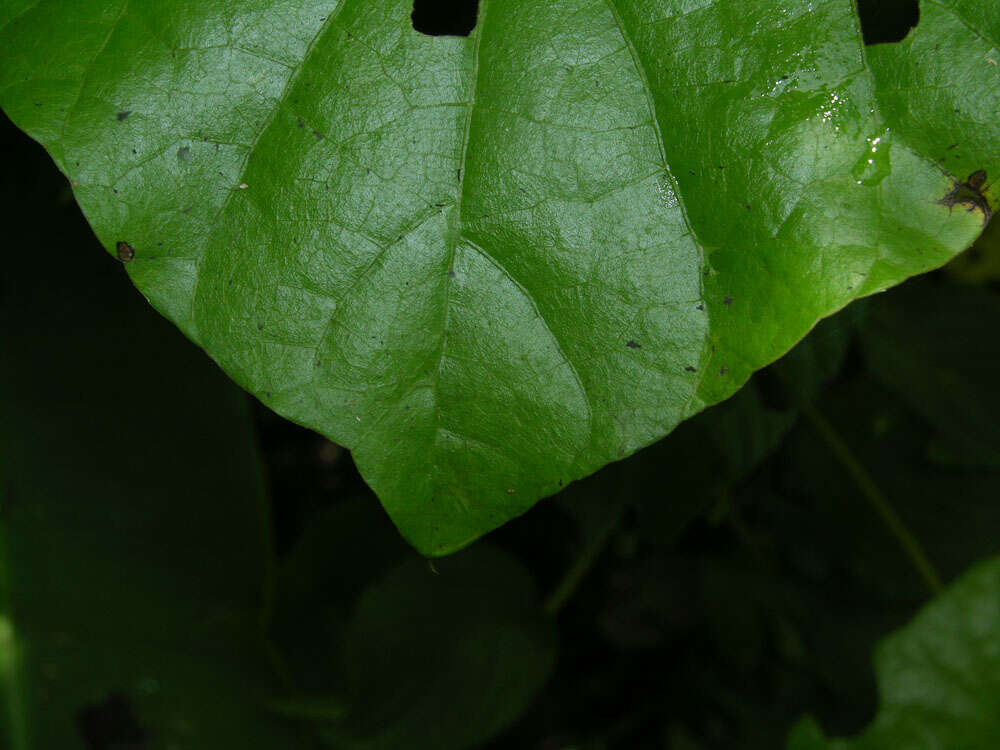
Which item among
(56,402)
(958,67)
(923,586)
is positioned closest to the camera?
(958,67)

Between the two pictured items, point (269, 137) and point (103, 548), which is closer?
point (269, 137)

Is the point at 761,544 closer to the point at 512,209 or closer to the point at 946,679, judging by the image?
the point at 946,679

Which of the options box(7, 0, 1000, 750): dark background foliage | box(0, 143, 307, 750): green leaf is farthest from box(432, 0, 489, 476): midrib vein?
box(0, 143, 307, 750): green leaf

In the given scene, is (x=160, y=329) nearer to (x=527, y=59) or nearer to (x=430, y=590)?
(x=430, y=590)

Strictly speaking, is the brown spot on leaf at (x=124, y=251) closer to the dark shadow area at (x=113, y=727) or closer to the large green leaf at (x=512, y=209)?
the large green leaf at (x=512, y=209)

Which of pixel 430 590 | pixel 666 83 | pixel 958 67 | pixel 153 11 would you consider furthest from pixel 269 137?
pixel 430 590

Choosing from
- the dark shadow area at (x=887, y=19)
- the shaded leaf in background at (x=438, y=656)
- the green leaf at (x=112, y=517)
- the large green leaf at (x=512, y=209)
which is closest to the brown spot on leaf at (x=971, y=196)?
the large green leaf at (x=512, y=209)

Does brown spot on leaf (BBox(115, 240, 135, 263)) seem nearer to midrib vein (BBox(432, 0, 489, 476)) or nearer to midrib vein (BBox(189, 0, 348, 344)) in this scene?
midrib vein (BBox(189, 0, 348, 344))
